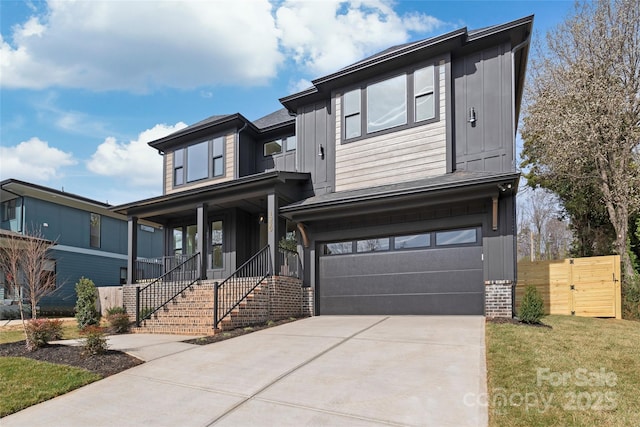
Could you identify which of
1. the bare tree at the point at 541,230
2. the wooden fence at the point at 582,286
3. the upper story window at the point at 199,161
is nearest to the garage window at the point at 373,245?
the wooden fence at the point at 582,286

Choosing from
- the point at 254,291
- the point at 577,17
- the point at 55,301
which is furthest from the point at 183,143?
the point at 577,17

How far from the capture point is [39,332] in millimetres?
6961

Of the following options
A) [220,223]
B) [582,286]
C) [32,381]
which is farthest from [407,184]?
[32,381]

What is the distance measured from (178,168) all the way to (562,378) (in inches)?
599

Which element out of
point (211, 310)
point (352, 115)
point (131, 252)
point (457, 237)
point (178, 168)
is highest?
point (352, 115)

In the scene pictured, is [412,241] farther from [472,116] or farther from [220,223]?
[220,223]

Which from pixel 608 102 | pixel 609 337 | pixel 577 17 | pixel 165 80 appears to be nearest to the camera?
pixel 609 337

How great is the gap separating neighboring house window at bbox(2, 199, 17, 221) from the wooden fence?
2185 cm

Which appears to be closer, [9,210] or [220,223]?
[220,223]

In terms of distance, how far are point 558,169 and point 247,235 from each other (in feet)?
37.3

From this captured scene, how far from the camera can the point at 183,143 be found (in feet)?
53.7

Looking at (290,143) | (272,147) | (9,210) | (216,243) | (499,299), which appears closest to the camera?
(499,299)

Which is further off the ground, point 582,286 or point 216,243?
point 216,243

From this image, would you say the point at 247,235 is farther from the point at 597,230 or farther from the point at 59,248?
the point at 597,230
